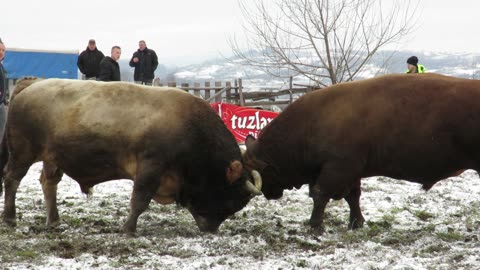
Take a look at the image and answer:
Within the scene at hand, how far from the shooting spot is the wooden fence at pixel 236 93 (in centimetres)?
2316

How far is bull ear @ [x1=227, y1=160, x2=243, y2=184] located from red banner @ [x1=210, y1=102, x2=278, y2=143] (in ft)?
22.1

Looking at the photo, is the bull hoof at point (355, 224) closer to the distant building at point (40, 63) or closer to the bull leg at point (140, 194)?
the bull leg at point (140, 194)

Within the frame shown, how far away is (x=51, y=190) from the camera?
28.2 feet

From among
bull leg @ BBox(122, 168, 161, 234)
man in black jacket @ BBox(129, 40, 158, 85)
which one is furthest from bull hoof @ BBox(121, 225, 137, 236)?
man in black jacket @ BBox(129, 40, 158, 85)

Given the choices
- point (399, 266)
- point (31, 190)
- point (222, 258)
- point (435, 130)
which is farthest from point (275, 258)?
point (31, 190)

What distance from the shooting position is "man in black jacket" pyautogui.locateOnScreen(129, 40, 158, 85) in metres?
17.6

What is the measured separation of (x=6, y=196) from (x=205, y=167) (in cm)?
221

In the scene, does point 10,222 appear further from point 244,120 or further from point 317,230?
point 244,120

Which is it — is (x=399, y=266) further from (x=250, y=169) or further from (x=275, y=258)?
(x=250, y=169)

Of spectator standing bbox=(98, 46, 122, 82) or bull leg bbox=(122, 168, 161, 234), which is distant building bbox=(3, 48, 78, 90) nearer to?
spectator standing bbox=(98, 46, 122, 82)

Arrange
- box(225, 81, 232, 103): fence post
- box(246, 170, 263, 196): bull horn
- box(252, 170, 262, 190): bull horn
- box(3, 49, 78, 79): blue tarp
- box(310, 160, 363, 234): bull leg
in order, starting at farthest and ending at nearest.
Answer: box(3, 49, 78, 79): blue tarp < box(225, 81, 232, 103): fence post < box(252, 170, 262, 190): bull horn < box(246, 170, 263, 196): bull horn < box(310, 160, 363, 234): bull leg

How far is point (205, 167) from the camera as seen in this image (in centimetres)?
796

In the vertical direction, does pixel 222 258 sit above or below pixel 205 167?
below

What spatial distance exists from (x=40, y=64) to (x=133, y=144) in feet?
60.9
